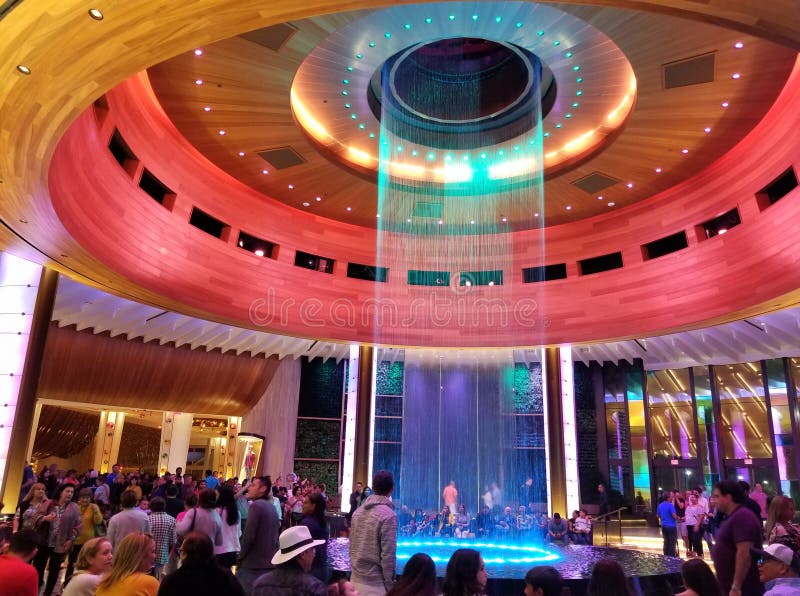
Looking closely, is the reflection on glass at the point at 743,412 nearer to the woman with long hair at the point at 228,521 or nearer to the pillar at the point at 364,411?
the pillar at the point at 364,411

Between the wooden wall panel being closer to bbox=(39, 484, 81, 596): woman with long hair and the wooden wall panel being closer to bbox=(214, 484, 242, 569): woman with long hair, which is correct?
bbox=(39, 484, 81, 596): woman with long hair

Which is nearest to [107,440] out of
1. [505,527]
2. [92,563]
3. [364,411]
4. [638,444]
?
[364,411]

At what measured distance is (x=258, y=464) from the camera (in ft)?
59.7

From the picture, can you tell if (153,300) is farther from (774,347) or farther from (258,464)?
(774,347)

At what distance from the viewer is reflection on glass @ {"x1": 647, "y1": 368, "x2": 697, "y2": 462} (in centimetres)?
1727

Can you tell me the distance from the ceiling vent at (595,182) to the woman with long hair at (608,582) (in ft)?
38.3

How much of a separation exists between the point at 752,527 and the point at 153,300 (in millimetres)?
11357

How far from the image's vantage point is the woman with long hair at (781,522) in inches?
173

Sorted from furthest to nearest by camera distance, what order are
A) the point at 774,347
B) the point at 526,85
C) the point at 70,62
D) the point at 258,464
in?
1. the point at 258,464
2. the point at 774,347
3. the point at 526,85
4. the point at 70,62

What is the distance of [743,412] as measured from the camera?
16.3 metres

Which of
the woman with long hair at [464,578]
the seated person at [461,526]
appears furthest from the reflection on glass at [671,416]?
the woman with long hair at [464,578]

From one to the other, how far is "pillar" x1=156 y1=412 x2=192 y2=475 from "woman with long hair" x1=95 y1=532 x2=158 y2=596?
644 inches

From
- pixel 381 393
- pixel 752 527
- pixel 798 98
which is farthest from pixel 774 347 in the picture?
pixel 752 527

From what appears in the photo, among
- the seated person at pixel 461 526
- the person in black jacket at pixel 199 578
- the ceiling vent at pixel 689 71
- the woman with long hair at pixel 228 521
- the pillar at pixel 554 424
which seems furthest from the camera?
the pillar at pixel 554 424
